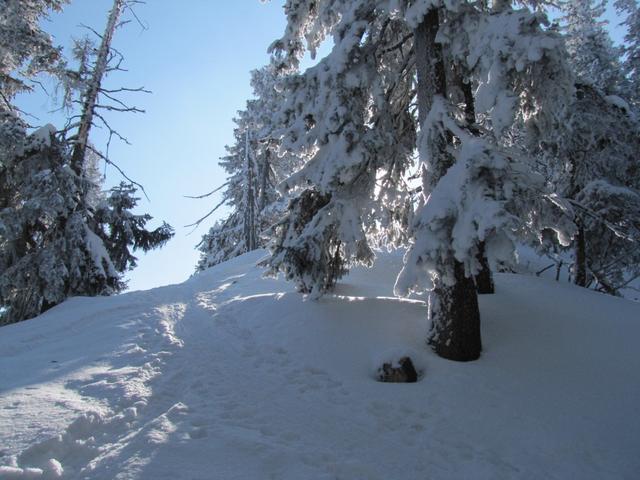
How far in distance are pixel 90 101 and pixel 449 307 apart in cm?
1182

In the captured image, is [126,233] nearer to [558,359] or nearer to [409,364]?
[409,364]

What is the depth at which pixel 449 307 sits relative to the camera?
20.1 ft

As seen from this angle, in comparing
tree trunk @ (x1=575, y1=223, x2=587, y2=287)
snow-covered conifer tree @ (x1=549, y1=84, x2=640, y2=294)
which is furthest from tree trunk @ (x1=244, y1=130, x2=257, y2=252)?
tree trunk @ (x1=575, y1=223, x2=587, y2=287)

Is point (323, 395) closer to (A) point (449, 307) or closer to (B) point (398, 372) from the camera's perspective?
(B) point (398, 372)

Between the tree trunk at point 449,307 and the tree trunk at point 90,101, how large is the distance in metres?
10.1

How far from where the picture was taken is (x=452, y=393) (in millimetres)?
5285

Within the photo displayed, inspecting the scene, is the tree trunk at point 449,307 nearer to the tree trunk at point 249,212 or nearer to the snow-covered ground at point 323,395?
the snow-covered ground at point 323,395

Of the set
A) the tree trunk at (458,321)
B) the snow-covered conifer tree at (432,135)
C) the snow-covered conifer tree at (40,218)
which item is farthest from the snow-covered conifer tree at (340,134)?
the snow-covered conifer tree at (40,218)

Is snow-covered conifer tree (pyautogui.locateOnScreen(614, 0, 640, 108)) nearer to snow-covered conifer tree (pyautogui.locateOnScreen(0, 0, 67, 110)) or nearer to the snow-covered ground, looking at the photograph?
the snow-covered ground

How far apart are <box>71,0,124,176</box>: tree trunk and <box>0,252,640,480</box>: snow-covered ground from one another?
5261mm

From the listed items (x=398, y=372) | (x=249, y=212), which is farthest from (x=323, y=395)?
(x=249, y=212)

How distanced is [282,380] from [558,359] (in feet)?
13.9

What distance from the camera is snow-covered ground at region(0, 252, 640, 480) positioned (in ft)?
12.1

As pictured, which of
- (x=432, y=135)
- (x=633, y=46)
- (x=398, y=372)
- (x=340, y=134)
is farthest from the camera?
(x=633, y=46)
